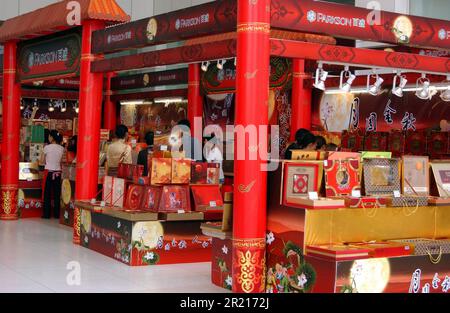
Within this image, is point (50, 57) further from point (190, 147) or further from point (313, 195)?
point (313, 195)

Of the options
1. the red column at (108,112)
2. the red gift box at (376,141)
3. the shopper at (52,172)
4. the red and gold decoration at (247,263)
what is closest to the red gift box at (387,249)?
the red and gold decoration at (247,263)

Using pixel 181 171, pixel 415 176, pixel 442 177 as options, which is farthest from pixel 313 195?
pixel 181 171

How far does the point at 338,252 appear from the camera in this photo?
5.80 metres

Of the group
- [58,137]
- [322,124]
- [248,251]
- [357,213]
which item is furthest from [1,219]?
[357,213]

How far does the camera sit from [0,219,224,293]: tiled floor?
6.87m

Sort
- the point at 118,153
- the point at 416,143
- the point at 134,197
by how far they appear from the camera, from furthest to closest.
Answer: the point at 416,143
the point at 118,153
the point at 134,197

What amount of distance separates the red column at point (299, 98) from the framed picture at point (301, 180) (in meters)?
5.23

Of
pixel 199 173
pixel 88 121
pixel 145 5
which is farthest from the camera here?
pixel 145 5

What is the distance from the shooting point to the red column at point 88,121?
9758mm

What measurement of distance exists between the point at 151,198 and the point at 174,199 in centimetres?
27

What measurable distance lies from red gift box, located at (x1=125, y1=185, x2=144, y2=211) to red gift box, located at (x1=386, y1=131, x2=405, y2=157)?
4816 mm

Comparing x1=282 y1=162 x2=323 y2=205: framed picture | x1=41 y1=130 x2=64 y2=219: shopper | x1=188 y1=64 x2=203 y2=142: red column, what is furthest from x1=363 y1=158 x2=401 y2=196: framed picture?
x1=188 y1=64 x2=203 y2=142: red column

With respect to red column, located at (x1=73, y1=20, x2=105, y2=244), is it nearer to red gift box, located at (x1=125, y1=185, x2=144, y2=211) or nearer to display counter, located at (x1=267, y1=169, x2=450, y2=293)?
red gift box, located at (x1=125, y1=185, x2=144, y2=211)
